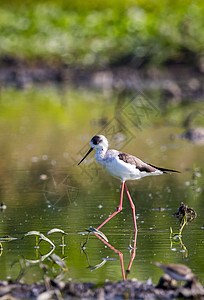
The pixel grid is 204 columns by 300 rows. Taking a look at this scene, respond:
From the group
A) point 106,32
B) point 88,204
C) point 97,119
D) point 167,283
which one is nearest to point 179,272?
point 167,283

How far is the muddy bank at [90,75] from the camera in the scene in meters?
22.0

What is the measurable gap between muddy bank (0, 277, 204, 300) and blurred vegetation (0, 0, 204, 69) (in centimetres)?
1832

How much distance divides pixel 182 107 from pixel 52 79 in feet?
27.9

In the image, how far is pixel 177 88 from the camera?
18531mm

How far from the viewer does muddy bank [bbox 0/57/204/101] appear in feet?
72.0

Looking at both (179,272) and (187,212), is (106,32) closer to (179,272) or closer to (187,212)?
(187,212)

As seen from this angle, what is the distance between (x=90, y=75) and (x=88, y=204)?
53.6 ft

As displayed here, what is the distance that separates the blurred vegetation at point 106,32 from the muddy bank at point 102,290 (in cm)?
1832

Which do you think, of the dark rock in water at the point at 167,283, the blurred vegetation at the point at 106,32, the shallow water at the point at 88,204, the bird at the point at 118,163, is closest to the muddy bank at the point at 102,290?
the dark rock in water at the point at 167,283

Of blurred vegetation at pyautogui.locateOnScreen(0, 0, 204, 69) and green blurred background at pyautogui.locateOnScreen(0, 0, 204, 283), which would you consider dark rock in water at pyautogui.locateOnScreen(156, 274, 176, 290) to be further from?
blurred vegetation at pyautogui.locateOnScreen(0, 0, 204, 69)

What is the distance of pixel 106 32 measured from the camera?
26.0 meters

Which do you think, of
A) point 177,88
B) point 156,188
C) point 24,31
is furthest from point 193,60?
point 156,188

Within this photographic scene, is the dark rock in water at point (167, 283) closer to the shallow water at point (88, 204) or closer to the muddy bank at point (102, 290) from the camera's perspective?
the muddy bank at point (102, 290)

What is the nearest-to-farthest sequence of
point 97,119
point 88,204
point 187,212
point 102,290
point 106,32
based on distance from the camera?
point 102,290 → point 187,212 → point 88,204 → point 97,119 → point 106,32
